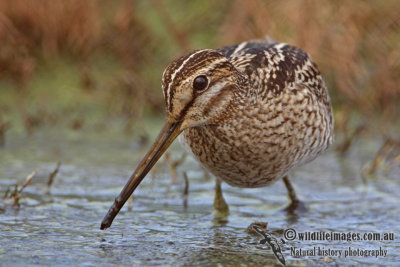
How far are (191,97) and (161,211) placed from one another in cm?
136

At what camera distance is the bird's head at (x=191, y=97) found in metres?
4.06

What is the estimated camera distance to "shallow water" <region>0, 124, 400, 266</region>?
13.5 feet

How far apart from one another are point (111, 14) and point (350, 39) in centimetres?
298

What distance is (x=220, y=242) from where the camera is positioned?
4477mm

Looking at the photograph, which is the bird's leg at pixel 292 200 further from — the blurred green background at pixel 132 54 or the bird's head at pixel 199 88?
the blurred green background at pixel 132 54

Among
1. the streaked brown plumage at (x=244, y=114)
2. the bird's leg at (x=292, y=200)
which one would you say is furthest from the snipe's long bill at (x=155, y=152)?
the bird's leg at (x=292, y=200)

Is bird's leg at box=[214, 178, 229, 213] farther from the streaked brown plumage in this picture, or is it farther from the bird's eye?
the bird's eye

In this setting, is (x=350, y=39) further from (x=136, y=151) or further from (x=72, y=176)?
(x=72, y=176)

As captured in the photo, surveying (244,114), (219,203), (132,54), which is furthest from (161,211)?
(132,54)

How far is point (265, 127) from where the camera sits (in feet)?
15.1

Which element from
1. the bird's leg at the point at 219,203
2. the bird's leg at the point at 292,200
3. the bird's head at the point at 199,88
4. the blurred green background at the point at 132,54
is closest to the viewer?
the bird's head at the point at 199,88

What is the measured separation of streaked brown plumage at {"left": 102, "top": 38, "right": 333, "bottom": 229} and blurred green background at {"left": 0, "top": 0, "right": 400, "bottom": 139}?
8.32 feet

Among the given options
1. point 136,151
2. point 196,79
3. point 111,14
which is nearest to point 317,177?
point 136,151

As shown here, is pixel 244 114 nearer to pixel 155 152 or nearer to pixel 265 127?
pixel 265 127
